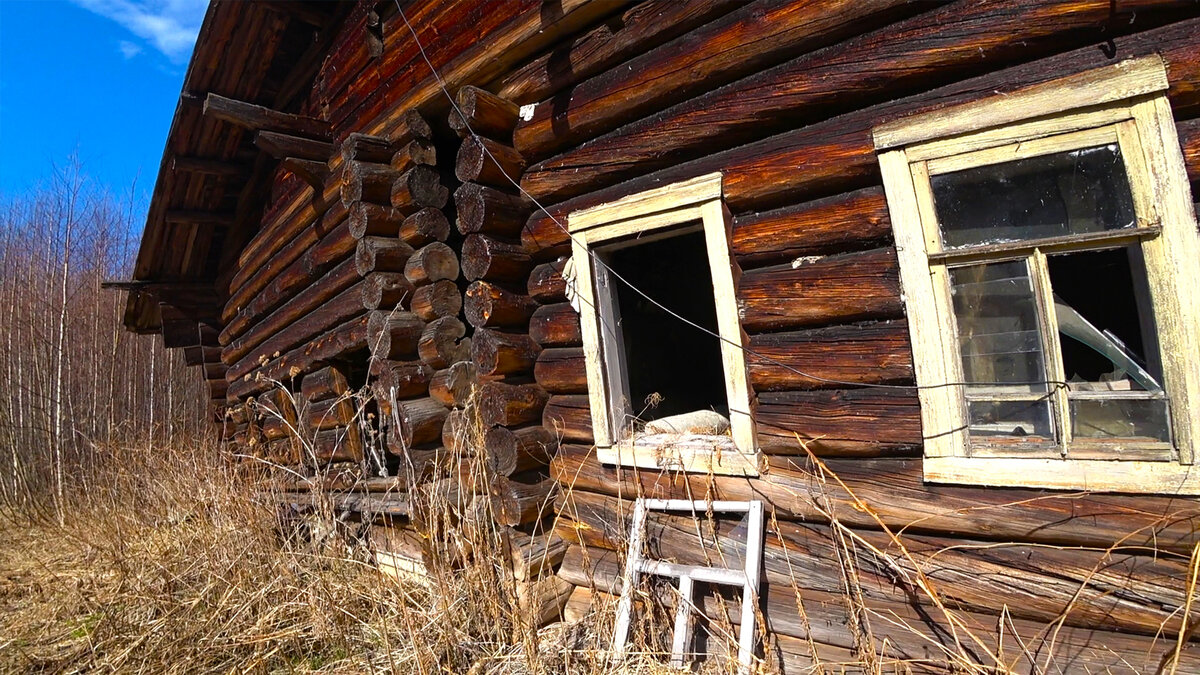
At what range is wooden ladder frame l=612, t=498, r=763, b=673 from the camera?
3053 millimetres

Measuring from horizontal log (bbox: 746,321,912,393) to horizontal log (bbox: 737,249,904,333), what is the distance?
0.18 feet

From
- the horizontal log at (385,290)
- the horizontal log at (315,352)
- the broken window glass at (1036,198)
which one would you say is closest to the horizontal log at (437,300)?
the horizontal log at (385,290)

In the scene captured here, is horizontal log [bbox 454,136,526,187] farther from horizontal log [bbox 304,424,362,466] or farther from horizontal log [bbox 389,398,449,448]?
horizontal log [bbox 304,424,362,466]

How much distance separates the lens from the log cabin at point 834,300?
2338 millimetres

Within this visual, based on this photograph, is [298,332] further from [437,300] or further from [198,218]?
[198,218]

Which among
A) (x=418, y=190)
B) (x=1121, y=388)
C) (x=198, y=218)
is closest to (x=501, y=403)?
(x=418, y=190)

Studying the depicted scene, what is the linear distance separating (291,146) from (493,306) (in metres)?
3.04

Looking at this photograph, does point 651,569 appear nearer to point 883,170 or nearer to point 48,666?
point 883,170

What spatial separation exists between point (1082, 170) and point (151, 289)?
1049 cm

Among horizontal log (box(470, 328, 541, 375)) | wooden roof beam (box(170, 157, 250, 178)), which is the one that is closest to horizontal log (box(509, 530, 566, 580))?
horizontal log (box(470, 328, 541, 375))

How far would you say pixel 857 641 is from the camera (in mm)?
2766

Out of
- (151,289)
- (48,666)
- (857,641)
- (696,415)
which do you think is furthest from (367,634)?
(151,289)

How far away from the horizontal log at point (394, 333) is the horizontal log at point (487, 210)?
2.72 ft

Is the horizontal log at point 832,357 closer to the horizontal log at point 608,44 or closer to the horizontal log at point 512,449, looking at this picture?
the horizontal log at point 512,449
